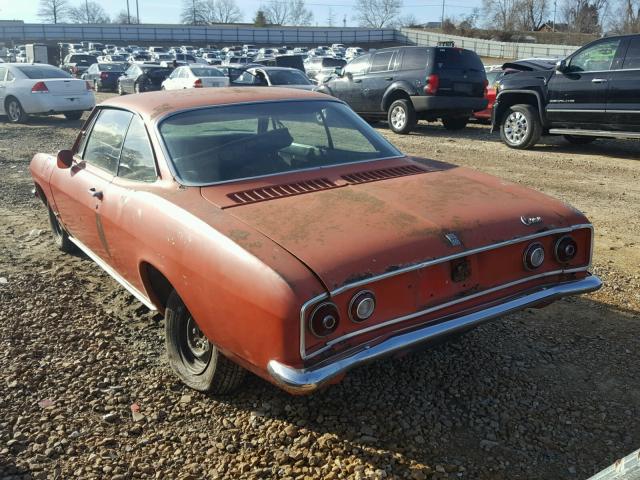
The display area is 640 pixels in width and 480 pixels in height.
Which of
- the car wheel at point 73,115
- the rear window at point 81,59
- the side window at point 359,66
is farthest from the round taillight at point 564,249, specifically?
the rear window at point 81,59

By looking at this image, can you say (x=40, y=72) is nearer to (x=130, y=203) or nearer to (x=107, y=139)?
(x=107, y=139)

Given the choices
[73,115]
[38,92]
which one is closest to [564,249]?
[38,92]

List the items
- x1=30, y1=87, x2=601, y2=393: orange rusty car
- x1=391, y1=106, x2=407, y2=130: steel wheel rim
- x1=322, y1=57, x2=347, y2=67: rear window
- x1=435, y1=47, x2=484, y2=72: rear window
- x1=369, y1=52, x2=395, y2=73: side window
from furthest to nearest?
x1=322, y1=57, x2=347, y2=67: rear window
x1=369, y1=52, x2=395, y2=73: side window
x1=391, y1=106, x2=407, y2=130: steel wheel rim
x1=435, y1=47, x2=484, y2=72: rear window
x1=30, y1=87, x2=601, y2=393: orange rusty car

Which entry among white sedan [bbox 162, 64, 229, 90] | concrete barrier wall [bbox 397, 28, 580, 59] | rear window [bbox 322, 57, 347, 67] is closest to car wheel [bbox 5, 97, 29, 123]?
white sedan [bbox 162, 64, 229, 90]

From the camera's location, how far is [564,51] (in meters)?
49.2

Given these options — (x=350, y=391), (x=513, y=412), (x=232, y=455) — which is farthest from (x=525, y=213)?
(x=232, y=455)

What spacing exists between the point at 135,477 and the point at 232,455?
0.44 metres

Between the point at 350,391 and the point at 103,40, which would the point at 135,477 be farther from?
the point at 103,40

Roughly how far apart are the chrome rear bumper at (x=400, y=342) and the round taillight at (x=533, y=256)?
14cm

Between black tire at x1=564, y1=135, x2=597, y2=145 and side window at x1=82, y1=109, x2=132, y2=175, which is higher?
side window at x1=82, y1=109, x2=132, y2=175

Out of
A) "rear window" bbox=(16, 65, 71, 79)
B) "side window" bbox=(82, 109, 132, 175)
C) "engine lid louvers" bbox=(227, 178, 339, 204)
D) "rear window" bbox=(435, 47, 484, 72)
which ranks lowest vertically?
"engine lid louvers" bbox=(227, 178, 339, 204)

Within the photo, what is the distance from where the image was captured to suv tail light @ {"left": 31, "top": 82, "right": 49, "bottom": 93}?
14.9 metres

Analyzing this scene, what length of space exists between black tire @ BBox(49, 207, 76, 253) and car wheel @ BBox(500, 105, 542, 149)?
828cm

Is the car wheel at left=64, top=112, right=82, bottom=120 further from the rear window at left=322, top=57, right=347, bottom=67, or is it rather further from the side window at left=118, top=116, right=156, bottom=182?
the rear window at left=322, top=57, right=347, bottom=67
